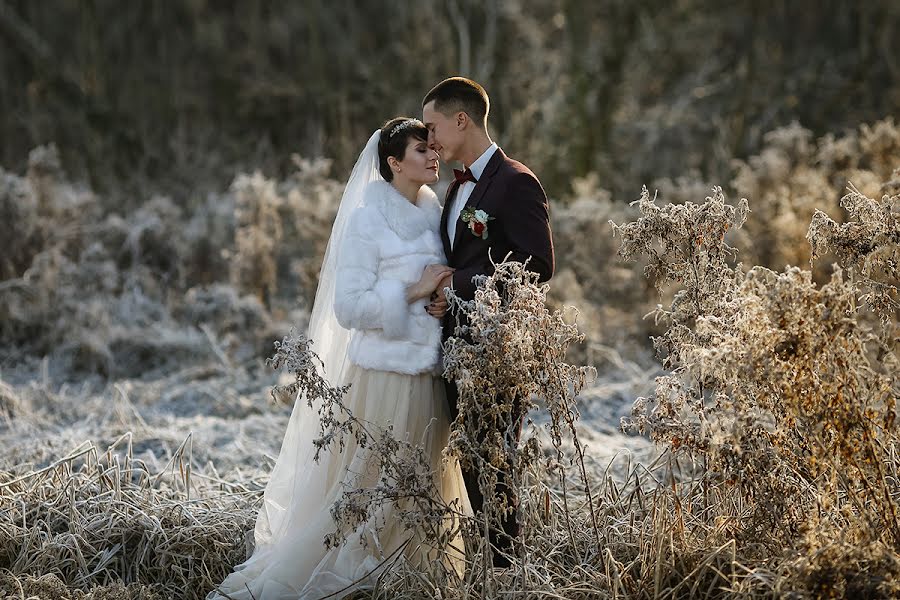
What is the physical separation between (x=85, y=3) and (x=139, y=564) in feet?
41.8

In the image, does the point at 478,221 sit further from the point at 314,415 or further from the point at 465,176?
the point at 314,415

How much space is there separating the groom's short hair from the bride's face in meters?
0.15

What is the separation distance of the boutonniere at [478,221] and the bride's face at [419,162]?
0.24 metres

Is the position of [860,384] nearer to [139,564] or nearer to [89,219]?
[139,564]

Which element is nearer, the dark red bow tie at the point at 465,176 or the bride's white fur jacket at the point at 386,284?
the bride's white fur jacket at the point at 386,284

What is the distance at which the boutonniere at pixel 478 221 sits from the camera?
3.61 metres

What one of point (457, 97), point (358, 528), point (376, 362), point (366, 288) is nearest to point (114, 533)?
point (358, 528)

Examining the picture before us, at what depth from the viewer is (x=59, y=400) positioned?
673 cm

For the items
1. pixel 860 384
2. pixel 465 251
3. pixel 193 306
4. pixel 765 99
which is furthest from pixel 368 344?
pixel 765 99

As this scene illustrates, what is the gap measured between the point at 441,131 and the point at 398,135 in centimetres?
16

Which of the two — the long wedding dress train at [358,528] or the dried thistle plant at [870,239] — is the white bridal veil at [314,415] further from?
the dried thistle plant at [870,239]

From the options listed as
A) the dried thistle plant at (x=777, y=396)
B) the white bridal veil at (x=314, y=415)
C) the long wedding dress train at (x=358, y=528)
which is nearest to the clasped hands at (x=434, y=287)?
the long wedding dress train at (x=358, y=528)

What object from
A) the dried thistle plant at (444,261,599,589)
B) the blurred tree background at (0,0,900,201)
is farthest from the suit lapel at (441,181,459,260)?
the blurred tree background at (0,0,900,201)

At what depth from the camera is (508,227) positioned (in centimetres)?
365
